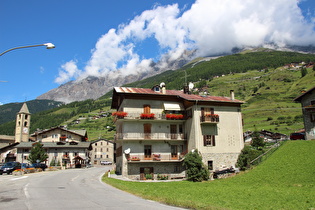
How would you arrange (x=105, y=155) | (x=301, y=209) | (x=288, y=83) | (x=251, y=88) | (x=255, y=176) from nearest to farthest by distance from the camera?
(x=301, y=209), (x=255, y=176), (x=105, y=155), (x=288, y=83), (x=251, y=88)

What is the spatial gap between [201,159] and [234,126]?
8934 millimetres

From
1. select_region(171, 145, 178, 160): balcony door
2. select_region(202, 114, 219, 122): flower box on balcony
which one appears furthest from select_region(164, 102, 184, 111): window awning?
select_region(171, 145, 178, 160): balcony door

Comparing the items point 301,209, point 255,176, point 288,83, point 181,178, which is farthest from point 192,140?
point 288,83

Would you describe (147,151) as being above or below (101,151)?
below

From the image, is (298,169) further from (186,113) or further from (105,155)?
(105,155)

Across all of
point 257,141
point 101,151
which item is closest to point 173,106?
point 257,141

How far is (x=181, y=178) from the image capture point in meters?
39.8

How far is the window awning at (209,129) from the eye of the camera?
133ft

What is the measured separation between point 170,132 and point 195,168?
7.24 meters

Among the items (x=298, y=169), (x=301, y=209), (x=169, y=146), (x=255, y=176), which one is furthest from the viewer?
(x=169, y=146)

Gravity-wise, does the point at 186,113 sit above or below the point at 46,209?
above

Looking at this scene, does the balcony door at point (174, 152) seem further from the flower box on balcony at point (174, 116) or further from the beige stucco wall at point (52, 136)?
the beige stucco wall at point (52, 136)

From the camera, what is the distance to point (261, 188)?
81.5 ft

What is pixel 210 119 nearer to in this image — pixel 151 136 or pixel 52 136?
pixel 151 136
